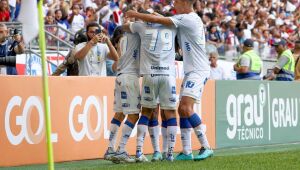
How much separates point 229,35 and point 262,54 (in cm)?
116

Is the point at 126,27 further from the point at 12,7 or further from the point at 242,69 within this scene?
the point at 12,7

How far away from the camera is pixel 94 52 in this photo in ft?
45.6

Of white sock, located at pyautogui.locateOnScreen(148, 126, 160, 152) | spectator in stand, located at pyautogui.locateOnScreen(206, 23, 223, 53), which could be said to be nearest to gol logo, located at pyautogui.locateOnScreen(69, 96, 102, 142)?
white sock, located at pyautogui.locateOnScreen(148, 126, 160, 152)

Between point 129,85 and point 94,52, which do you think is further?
point 94,52

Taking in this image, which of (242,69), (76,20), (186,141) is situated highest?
(76,20)

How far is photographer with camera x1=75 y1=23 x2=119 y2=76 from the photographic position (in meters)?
13.4

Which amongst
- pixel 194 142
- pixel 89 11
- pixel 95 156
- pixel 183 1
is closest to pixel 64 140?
pixel 95 156

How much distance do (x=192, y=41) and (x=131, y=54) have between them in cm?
85

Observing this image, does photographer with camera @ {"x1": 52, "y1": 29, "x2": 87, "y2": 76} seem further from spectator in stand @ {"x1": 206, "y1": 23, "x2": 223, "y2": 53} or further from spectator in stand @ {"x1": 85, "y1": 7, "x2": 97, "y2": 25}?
spectator in stand @ {"x1": 206, "y1": 23, "x2": 223, "y2": 53}

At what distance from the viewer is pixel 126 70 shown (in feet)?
41.2

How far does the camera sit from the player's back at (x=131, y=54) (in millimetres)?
12492

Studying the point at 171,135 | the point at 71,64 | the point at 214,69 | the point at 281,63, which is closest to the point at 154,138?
the point at 171,135

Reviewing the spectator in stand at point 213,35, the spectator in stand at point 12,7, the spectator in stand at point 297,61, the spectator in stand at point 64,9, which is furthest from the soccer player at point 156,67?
the spectator in stand at point 213,35

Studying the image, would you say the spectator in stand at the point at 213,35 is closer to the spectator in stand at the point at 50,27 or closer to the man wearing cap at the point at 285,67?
the spectator in stand at the point at 50,27
